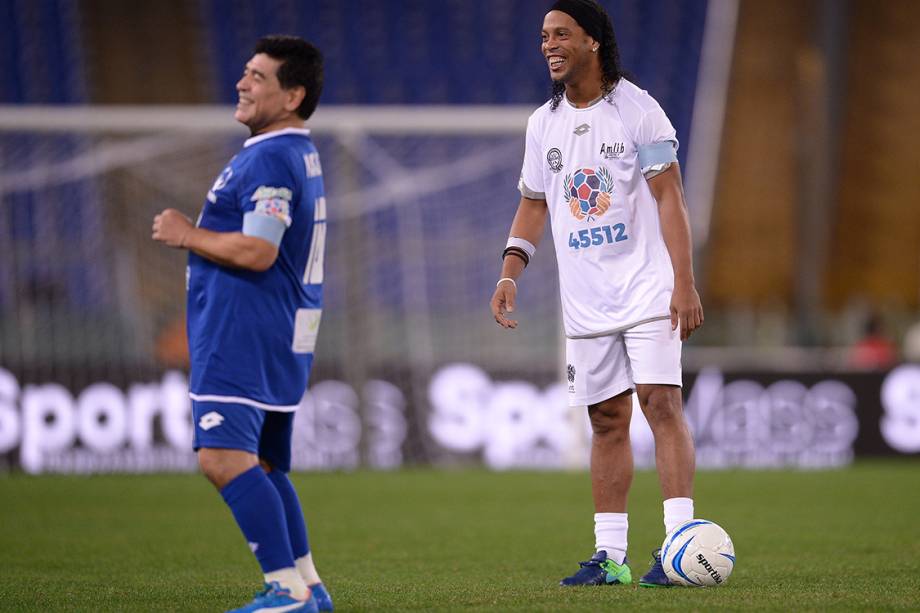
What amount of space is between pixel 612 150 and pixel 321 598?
1.89 meters

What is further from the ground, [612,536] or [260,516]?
[260,516]

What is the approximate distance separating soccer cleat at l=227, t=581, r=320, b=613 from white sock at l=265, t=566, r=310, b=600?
0.4 inches

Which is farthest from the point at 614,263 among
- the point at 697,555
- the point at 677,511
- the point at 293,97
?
the point at 293,97

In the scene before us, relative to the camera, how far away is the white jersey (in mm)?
5035

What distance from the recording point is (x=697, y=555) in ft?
15.9

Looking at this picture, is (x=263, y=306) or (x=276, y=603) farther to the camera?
(x=263, y=306)

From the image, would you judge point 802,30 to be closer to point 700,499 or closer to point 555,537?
point 700,499

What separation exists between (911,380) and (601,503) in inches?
383

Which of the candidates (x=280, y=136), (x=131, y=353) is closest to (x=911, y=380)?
(x=131, y=353)

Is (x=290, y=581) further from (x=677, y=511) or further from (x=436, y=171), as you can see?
(x=436, y=171)

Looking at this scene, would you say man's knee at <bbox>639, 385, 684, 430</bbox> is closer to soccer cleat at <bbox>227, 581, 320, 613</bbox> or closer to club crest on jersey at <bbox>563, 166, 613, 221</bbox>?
club crest on jersey at <bbox>563, 166, 613, 221</bbox>

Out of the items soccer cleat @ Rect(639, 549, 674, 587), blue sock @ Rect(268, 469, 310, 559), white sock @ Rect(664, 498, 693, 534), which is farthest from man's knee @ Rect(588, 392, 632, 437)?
blue sock @ Rect(268, 469, 310, 559)

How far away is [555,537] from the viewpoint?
7.33 m

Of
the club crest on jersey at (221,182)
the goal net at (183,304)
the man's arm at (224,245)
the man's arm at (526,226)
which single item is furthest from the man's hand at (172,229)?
the goal net at (183,304)
